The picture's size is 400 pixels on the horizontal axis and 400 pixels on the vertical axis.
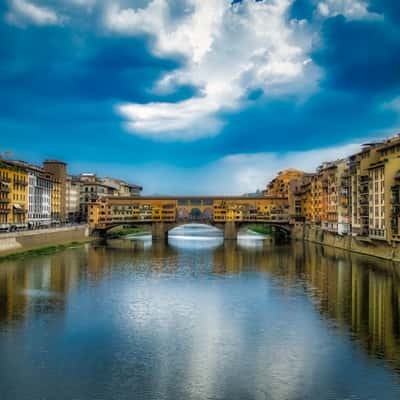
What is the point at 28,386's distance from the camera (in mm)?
17500

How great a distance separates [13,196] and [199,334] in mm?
48582

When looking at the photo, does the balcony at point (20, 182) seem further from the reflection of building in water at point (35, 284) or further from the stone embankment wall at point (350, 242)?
the stone embankment wall at point (350, 242)

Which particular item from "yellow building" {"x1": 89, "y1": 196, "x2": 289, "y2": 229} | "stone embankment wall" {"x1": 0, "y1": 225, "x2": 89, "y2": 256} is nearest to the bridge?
"yellow building" {"x1": 89, "y1": 196, "x2": 289, "y2": 229}

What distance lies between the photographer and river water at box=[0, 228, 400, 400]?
58.0 feet

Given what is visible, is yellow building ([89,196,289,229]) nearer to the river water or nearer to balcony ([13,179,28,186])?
balcony ([13,179,28,186])

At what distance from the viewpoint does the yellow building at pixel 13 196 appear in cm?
6194

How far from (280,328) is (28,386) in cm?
1266

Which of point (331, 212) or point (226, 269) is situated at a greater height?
point (331, 212)

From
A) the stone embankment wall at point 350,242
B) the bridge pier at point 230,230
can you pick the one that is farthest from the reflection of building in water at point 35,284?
the bridge pier at point 230,230

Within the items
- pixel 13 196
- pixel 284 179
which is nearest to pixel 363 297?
pixel 13 196

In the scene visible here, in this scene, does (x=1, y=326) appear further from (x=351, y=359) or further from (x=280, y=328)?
(x=351, y=359)

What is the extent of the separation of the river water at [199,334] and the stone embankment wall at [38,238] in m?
7.22

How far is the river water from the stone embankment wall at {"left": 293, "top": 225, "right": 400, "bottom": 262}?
369 cm

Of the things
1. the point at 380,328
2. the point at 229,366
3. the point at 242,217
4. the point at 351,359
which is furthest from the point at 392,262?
the point at 242,217
